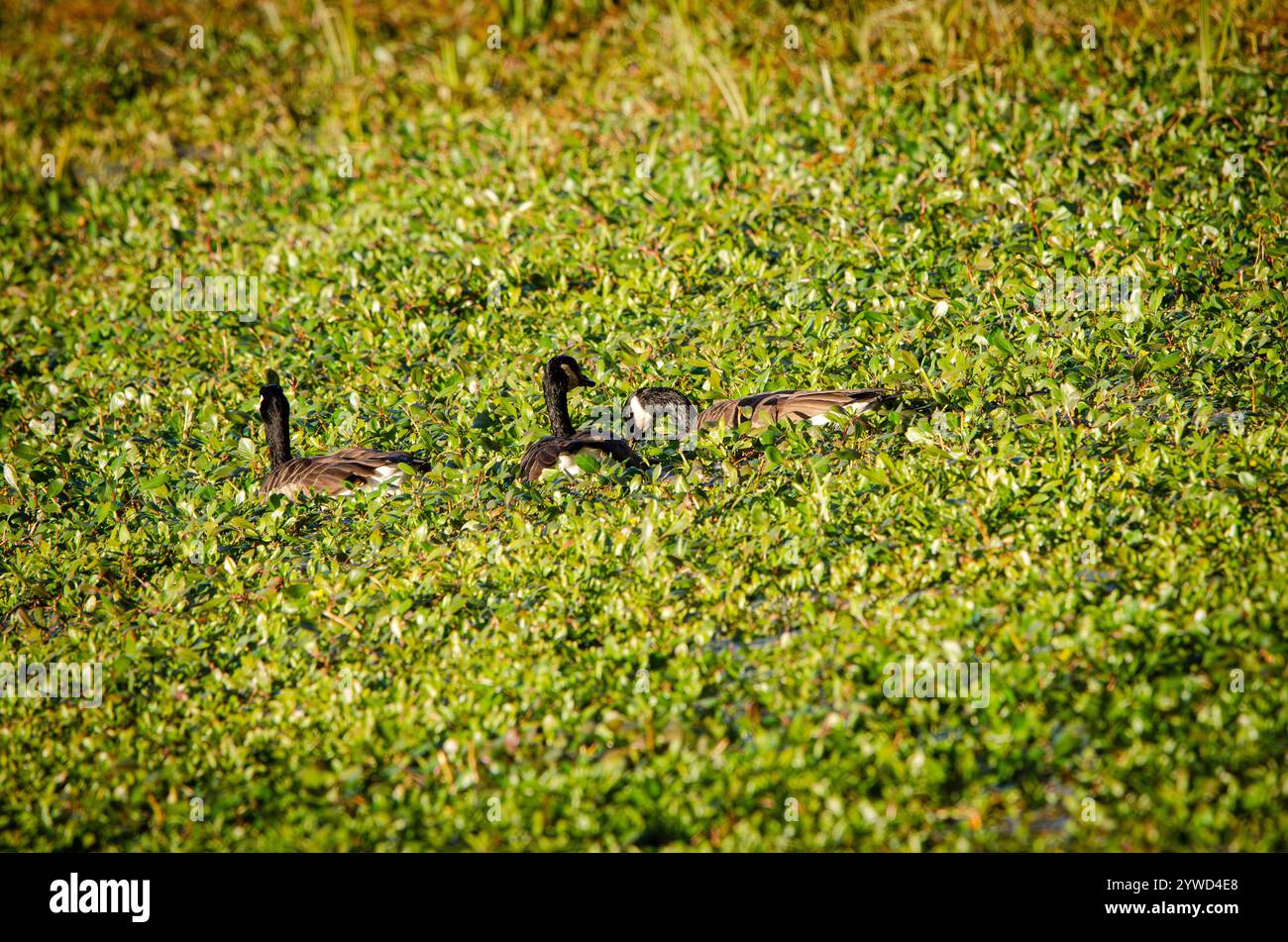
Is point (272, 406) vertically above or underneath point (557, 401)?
above

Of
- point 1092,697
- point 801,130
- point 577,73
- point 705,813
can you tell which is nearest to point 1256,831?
point 1092,697

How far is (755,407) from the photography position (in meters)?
6.40

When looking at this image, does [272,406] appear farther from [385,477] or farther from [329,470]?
[385,477]

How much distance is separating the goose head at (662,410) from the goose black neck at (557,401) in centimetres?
42

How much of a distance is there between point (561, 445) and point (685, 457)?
0.72 metres

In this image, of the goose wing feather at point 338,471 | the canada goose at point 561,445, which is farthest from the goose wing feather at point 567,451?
the goose wing feather at point 338,471

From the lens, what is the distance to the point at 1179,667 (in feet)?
14.4

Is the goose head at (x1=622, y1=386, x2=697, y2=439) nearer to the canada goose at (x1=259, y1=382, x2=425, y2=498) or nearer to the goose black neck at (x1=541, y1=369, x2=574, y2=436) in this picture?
the goose black neck at (x1=541, y1=369, x2=574, y2=436)

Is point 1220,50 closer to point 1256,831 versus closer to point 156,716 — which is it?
point 1256,831

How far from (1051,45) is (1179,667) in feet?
25.7

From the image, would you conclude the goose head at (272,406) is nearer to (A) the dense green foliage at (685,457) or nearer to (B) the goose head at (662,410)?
(A) the dense green foliage at (685,457)

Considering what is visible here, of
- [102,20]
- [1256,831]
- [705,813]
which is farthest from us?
[102,20]

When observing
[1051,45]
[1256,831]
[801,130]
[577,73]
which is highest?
[577,73]

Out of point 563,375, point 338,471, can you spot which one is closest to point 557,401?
point 563,375
